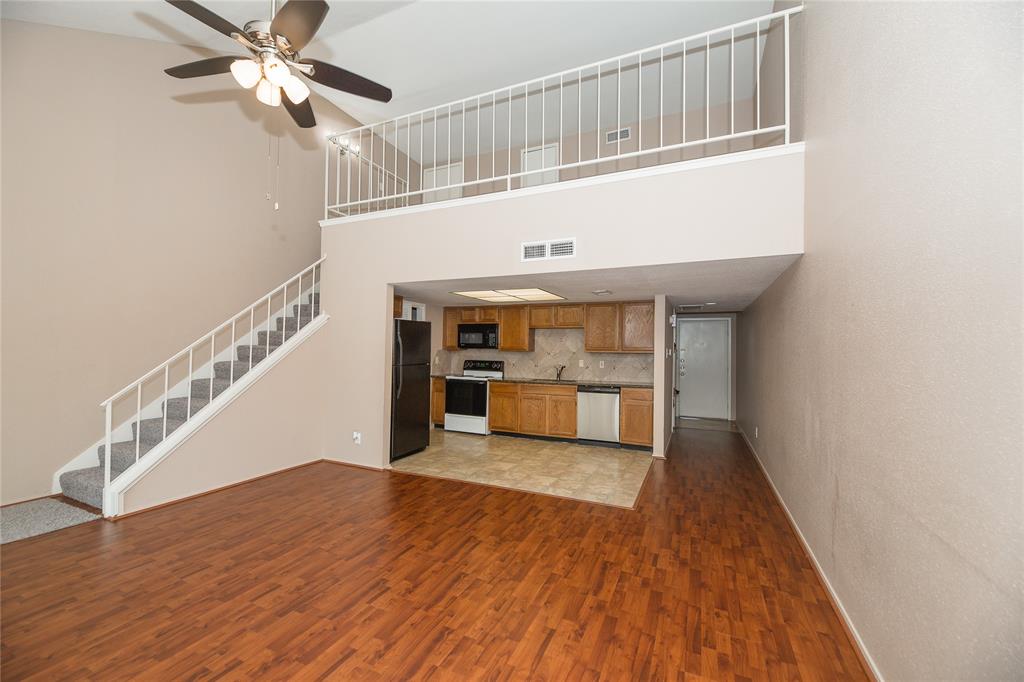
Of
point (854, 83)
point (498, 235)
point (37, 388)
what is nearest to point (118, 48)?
point (37, 388)

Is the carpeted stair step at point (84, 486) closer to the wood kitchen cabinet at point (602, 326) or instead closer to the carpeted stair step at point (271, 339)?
the carpeted stair step at point (271, 339)

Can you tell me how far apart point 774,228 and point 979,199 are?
1.89m

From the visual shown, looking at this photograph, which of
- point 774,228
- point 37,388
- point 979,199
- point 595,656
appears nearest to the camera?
point 979,199

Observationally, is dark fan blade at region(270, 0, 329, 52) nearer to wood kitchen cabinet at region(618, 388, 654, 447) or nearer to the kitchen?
the kitchen

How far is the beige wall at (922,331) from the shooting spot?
3.41 ft

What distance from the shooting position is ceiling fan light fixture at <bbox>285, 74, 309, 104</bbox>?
2828 mm

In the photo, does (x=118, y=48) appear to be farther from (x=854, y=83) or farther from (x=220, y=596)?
(x=854, y=83)

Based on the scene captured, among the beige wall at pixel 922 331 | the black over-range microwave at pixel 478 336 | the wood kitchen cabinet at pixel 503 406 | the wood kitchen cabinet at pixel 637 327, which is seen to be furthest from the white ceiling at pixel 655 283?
the wood kitchen cabinet at pixel 503 406

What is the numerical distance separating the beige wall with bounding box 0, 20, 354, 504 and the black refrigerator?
2.06 m

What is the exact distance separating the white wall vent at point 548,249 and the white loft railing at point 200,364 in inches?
106

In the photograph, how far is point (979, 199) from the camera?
43.8 inches

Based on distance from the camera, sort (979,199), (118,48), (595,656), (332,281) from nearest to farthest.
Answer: (979,199) → (595,656) → (118,48) → (332,281)

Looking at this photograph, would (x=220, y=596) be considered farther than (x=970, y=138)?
Yes

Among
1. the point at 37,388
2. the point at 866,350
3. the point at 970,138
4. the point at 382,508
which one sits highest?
the point at 970,138
